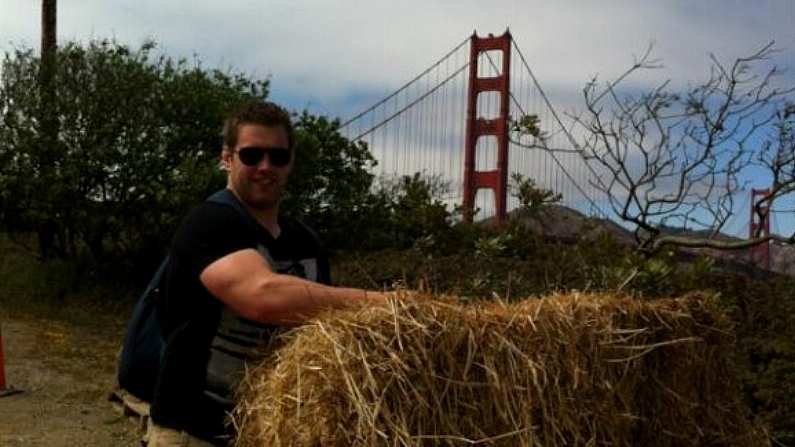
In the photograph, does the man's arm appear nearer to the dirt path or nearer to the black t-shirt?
the black t-shirt

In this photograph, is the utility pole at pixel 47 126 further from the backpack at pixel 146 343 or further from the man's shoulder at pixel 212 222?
the man's shoulder at pixel 212 222

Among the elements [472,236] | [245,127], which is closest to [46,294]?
[472,236]

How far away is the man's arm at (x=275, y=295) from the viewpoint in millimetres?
1889

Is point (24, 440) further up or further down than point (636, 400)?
further down

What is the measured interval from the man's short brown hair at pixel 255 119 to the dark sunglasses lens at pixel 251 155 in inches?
1.6

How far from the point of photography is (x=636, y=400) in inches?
90.7

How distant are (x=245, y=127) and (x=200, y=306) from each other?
15.9 inches

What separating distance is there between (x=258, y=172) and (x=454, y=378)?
64cm

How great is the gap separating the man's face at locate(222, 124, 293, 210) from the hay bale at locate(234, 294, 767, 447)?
0.38 metres

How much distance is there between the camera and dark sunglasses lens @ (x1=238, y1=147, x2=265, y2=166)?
2.17 m

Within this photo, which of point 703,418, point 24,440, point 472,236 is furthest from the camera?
point 472,236

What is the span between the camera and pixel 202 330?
2.09m

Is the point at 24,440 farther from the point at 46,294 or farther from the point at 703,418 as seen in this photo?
the point at 46,294

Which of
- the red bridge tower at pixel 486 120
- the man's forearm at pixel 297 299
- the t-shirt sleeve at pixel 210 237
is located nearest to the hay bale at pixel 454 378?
the man's forearm at pixel 297 299
